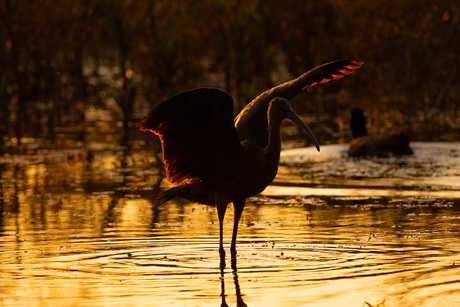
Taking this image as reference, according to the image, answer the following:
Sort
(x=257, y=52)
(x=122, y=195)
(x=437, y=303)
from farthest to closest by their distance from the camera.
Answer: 1. (x=257, y=52)
2. (x=122, y=195)
3. (x=437, y=303)

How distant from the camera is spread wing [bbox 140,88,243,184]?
325 inches

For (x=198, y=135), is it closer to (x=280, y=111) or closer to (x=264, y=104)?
(x=280, y=111)

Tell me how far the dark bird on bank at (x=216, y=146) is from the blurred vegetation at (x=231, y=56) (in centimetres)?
850

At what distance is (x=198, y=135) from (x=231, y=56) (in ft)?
53.9

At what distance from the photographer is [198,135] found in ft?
28.5

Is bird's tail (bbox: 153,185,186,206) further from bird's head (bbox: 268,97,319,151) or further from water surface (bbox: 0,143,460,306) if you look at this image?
bird's head (bbox: 268,97,319,151)

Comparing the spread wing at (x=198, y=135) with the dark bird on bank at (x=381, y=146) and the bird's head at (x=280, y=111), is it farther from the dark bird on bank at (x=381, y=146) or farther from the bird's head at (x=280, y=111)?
the dark bird on bank at (x=381, y=146)

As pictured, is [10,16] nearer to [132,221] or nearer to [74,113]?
[74,113]

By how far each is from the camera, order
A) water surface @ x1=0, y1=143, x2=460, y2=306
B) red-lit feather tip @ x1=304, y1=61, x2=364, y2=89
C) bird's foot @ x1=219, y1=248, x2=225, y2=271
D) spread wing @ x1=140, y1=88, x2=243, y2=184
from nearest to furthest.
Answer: water surface @ x1=0, y1=143, x2=460, y2=306, spread wing @ x1=140, y1=88, x2=243, y2=184, bird's foot @ x1=219, y1=248, x2=225, y2=271, red-lit feather tip @ x1=304, y1=61, x2=364, y2=89

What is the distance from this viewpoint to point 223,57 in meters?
24.3

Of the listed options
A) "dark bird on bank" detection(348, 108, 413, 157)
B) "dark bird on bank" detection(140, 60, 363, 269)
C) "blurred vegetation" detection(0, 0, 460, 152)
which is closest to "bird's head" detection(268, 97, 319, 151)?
"dark bird on bank" detection(140, 60, 363, 269)

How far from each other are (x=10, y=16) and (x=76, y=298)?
15607 mm

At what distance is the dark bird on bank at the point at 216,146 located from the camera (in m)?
8.36

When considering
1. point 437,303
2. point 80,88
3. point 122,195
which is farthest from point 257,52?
point 437,303
